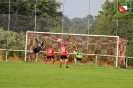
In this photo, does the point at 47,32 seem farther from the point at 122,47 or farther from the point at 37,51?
the point at 122,47

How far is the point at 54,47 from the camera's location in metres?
37.6

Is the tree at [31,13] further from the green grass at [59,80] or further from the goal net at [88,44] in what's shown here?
the green grass at [59,80]

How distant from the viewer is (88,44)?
37.4 metres

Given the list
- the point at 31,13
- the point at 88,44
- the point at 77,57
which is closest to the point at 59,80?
the point at 77,57

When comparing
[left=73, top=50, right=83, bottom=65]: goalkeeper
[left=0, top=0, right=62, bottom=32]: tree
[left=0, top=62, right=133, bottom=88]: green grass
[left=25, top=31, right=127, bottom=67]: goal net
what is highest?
[left=0, top=0, right=62, bottom=32]: tree

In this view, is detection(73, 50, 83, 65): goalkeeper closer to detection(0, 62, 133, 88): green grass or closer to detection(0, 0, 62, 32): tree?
detection(0, 0, 62, 32): tree

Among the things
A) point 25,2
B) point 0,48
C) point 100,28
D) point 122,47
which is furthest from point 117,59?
point 25,2

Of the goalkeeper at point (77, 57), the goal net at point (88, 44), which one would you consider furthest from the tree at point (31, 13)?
the goalkeeper at point (77, 57)

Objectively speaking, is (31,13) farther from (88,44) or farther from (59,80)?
(59,80)

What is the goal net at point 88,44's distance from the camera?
1428 inches

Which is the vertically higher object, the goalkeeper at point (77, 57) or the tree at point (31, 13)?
the tree at point (31, 13)

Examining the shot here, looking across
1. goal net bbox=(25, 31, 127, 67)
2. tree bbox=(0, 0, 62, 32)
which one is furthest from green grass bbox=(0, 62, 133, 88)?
tree bbox=(0, 0, 62, 32)

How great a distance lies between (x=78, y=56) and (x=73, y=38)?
9.27ft

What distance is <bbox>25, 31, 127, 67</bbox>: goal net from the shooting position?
36.3 m
